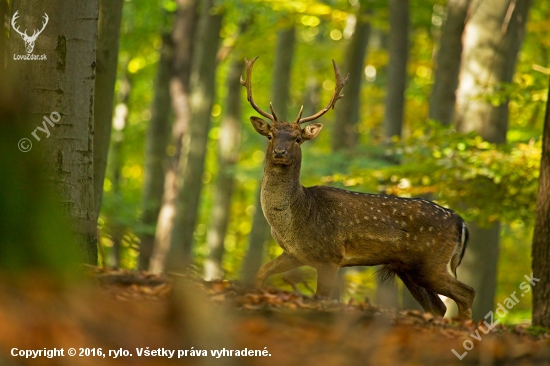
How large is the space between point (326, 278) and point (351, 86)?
1329 cm

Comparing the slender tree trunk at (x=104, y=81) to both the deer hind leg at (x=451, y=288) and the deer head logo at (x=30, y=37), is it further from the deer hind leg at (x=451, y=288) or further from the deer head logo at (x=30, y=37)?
the deer hind leg at (x=451, y=288)

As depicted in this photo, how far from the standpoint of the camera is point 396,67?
16906mm

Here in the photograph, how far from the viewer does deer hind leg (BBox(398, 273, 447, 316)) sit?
7.63 meters

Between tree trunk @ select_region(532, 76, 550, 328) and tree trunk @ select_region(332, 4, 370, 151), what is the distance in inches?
478

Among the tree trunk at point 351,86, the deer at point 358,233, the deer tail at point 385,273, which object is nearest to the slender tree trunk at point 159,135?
the tree trunk at point 351,86

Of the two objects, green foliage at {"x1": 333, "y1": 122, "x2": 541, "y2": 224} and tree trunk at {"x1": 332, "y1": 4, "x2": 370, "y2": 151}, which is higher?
tree trunk at {"x1": 332, "y1": 4, "x2": 370, "y2": 151}

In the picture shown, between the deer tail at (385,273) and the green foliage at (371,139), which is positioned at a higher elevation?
the green foliage at (371,139)

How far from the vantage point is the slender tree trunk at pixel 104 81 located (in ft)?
25.0

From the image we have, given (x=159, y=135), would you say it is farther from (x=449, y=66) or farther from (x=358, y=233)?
(x=358, y=233)

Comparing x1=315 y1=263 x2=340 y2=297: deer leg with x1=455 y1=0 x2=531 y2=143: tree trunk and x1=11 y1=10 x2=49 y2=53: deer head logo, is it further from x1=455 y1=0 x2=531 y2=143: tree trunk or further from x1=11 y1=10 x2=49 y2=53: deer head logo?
x1=455 y1=0 x2=531 y2=143: tree trunk

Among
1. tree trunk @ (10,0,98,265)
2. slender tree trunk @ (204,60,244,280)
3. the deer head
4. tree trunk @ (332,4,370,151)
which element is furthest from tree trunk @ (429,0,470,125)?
tree trunk @ (10,0,98,265)

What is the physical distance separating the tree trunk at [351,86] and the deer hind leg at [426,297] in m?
12.2

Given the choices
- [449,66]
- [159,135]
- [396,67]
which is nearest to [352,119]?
[396,67]

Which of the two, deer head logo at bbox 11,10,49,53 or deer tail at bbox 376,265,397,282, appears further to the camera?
deer tail at bbox 376,265,397,282
